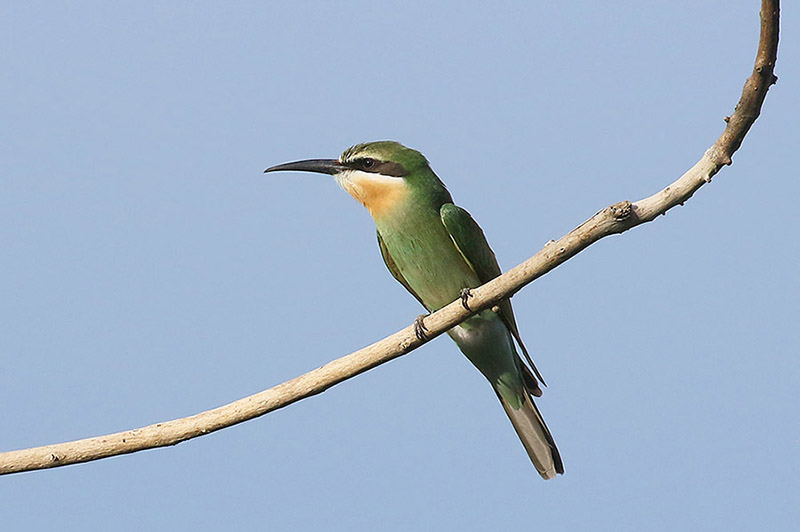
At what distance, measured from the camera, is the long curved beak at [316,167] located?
3348 mm

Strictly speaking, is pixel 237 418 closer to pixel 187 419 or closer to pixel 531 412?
pixel 187 419

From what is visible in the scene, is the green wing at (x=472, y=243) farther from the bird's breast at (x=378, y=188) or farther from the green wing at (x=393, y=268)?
the green wing at (x=393, y=268)

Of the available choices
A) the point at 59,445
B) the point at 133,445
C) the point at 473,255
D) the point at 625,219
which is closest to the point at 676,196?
the point at 625,219

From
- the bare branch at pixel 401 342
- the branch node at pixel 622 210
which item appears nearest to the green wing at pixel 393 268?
the bare branch at pixel 401 342

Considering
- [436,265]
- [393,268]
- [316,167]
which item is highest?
[316,167]

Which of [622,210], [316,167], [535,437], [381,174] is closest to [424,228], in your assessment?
[381,174]

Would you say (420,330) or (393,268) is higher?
(393,268)

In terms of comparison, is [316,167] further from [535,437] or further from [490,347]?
[535,437]

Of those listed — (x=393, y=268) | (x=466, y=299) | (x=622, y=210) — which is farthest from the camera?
(x=393, y=268)

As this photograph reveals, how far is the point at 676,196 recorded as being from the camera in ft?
7.69

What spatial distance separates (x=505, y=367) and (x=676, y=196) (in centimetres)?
132

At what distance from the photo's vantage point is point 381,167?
130 inches

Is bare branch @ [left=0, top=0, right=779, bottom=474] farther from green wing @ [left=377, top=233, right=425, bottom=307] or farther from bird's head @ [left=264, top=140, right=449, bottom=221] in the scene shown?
green wing @ [left=377, top=233, right=425, bottom=307]

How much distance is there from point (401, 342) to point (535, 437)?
3.49ft
